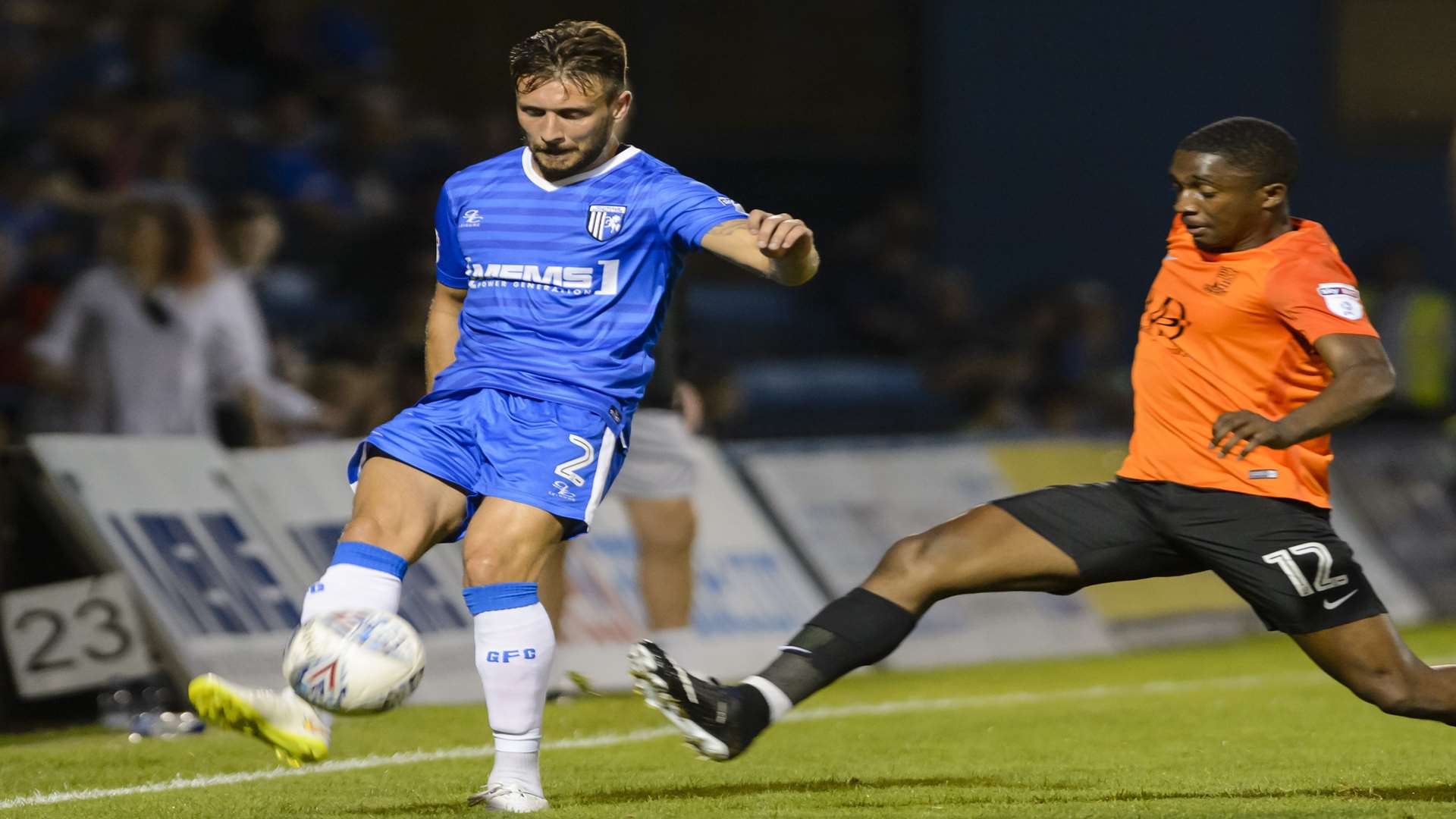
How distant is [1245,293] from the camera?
5551mm

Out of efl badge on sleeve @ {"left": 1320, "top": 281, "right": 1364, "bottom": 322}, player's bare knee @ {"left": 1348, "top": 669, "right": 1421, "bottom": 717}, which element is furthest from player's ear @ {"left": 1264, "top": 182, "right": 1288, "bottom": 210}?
player's bare knee @ {"left": 1348, "top": 669, "right": 1421, "bottom": 717}

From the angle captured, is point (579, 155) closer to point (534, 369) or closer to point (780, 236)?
point (534, 369)

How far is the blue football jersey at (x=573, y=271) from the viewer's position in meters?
5.28

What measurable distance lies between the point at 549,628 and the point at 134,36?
28.0 ft

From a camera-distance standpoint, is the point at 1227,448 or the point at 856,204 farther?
the point at 856,204

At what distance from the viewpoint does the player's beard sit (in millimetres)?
5250

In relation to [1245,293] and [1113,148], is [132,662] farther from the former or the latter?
[1113,148]

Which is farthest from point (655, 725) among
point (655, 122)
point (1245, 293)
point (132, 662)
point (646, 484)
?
point (655, 122)

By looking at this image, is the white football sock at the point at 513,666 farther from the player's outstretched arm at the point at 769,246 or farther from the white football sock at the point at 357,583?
the player's outstretched arm at the point at 769,246

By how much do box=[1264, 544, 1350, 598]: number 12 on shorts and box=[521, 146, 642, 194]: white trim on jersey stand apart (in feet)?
6.45

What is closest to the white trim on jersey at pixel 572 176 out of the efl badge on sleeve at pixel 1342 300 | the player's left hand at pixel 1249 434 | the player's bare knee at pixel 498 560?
the player's bare knee at pixel 498 560

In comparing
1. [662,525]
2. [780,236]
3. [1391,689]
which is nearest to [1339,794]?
[1391,689]

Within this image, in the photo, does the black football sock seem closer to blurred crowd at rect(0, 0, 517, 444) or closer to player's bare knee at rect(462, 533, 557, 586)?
player's bare knee at rect(462, 533, 557, 586)

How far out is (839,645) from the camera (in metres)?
5.44
